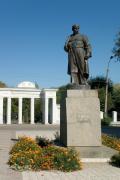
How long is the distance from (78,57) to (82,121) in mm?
2530

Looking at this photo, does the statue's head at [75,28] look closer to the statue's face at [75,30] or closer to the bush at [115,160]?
the statue's face at [75,30]

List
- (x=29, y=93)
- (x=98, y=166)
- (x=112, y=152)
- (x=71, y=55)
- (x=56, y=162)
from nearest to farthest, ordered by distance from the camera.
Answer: (x=56, y=162) < (x=98, y=166) < (x=112, y=152) < (x=71, y=55) < (x=29, y=93)

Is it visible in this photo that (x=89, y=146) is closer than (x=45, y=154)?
No

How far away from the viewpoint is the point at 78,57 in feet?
52.0

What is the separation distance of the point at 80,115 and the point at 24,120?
162 ft

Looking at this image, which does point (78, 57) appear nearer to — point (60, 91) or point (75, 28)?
point (75, 28)

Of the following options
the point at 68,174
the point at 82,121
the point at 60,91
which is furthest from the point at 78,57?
the point at 60,91

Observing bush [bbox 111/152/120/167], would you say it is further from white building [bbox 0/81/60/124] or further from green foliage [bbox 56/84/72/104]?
white building [bbox 0/81/60/124]

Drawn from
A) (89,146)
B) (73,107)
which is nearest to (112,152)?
(89,146)

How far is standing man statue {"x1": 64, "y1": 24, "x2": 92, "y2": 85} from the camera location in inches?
623

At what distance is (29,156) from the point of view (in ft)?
41.0

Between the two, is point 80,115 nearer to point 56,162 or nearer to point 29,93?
point 56,162

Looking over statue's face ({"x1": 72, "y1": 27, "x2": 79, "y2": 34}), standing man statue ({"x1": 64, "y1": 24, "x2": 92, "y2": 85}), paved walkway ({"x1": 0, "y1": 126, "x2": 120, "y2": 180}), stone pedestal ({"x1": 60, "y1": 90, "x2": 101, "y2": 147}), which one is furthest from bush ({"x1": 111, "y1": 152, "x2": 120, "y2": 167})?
statue's face ({"x1": 72, "y1": 27, "x2": 79, "y2": 34})

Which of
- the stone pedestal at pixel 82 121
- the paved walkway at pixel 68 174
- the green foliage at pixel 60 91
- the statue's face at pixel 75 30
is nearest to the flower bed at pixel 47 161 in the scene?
the paved walkway at pixel 68 174
